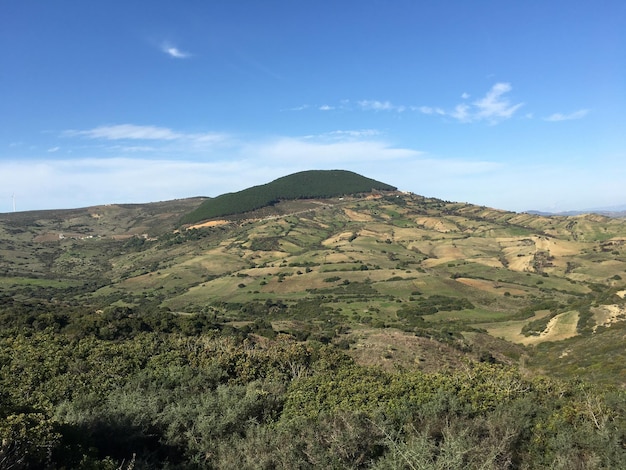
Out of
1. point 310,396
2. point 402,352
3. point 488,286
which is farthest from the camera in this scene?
point 488,286

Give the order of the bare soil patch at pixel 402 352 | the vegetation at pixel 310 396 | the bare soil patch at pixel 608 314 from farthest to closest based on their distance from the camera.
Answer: the bare soil patch at pixel 608 314, the bare soil patch at pixel 402 352, the vegetation at pixel 310 396

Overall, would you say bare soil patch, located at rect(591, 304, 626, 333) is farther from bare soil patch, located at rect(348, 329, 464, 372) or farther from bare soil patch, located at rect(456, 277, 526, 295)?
bare soil patch, located at rect(456, 277, 526, 295)

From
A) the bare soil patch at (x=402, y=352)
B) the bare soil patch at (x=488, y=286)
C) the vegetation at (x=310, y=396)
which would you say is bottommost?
the bare soil patch at (x=488, y=286)

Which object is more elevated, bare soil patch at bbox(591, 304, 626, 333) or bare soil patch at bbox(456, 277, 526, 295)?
bare soil patch at bbox(591, 304, 626, 333)

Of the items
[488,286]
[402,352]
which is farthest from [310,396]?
[488,286]

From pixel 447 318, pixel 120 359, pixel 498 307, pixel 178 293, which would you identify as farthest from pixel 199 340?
pixel 178 293

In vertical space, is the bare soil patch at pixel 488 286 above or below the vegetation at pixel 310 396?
below

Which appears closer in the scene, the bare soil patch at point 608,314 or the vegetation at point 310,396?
the vegetation at point 310,396

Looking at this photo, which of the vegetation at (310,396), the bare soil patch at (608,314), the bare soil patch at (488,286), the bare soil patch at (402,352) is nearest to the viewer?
the vegetation at (310,396)

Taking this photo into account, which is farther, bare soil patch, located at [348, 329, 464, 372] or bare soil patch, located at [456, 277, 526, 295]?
bare soil patch, located at [456, 277, 526, 295]

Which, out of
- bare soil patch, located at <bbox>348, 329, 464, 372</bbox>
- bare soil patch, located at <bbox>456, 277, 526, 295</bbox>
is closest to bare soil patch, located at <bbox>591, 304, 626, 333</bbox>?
bare soil patch, located at <bbox>348, 329, 464, 372</bbox>

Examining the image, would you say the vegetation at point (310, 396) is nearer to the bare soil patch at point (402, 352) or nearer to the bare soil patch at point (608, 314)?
the bare soil patch at point (402, 352)

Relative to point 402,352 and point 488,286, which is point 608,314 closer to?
point 488,286

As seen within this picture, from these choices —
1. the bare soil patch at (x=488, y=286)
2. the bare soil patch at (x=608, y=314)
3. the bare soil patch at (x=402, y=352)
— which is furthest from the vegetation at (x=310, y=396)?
the bare soil patch at (x=488, y=286)
